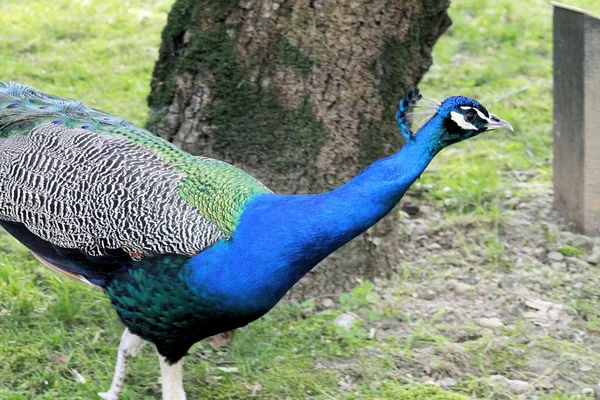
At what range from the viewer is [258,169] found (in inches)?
153

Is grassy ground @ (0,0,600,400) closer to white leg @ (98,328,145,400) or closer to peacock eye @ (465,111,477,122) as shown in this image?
white leg @ (98,328,145,400)

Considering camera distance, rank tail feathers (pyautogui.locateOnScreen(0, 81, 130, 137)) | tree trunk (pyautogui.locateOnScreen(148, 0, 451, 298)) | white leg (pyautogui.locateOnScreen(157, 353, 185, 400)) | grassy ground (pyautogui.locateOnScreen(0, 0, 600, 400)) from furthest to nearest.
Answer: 1. tree trunk (pyautogui.locateOnScreen(148, 0, 451, 298))
2. grassy ground (pyautogui.locateOnScreen(0, 0, 600, 400))
3. tail feathers (pyautogui.locateOnScreen(0, 81, 130, 137))
4. white leg (pyautogui.locateOnScreen(157, 353, 185, 400))

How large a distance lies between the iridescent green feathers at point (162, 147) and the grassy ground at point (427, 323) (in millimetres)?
826

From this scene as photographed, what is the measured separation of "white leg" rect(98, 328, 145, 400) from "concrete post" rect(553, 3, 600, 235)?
7.79ft

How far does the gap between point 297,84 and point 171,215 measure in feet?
3.62

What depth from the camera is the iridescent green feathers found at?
115 inches

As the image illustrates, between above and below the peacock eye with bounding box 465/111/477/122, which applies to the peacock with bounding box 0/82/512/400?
below

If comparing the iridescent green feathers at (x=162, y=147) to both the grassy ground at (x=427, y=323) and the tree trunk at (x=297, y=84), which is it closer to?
the tree trunk at (x=297, y=84)

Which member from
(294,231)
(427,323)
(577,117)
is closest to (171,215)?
(294,231)

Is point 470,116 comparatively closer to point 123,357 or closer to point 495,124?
point 495,124

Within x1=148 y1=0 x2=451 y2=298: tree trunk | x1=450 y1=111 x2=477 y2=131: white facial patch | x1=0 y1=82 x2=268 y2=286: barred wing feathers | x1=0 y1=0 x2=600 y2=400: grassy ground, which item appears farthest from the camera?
x1=148 y1=0 x2=451 y2=298: tree trunk

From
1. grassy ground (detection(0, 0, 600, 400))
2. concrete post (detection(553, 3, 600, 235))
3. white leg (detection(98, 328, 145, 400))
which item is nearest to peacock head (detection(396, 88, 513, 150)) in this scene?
grassy ground (detection(0, 0, 600, 400))

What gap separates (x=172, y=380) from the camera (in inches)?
124

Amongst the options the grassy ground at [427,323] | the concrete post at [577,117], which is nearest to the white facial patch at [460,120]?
the grassy ground at [427,323]
